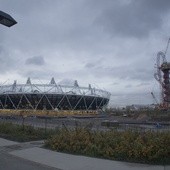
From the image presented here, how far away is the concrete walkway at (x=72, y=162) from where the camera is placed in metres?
13.1

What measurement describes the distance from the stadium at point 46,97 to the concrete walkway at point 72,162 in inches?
4200

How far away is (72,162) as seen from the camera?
47.5 feet

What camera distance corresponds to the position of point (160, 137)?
1488 cm

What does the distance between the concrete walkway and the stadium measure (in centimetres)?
10668

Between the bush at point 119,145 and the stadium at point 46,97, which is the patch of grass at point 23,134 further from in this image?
the stadium at point 46,97

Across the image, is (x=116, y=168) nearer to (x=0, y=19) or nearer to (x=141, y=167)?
(x=141, y=167)

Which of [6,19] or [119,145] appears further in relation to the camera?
[119,145]

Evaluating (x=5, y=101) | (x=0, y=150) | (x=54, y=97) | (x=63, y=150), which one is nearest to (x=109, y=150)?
(x=63, y=150)

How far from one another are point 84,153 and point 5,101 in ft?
394

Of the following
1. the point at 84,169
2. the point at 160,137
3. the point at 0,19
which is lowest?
the point at 84,169

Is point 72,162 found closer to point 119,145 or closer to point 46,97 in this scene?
point 119,145

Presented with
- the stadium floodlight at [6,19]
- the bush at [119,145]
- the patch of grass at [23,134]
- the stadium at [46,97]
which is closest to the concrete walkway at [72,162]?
the bush at [119,145]

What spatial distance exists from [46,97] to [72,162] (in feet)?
364

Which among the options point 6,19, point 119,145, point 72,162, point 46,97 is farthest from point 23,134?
point 46,97
